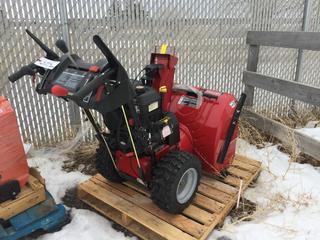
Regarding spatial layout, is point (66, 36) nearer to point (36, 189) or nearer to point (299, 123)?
point (36, 189)

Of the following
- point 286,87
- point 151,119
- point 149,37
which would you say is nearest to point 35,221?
point 151,119

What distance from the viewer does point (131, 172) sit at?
2.69 metres

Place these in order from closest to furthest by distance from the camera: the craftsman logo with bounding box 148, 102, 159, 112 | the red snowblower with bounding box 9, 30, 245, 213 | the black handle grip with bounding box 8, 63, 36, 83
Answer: the red snowblower with bounding box 9, 30, 245, 213, the black handle grip with bounding box 8, 63, 36, 83, the craftsman logo with bounding box 148, 102, 159, 112

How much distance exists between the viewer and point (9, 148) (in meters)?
2.56

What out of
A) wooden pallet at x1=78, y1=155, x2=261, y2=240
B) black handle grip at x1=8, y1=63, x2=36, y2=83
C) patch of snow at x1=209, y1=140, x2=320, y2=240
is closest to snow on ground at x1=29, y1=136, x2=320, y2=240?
patch of snow at x1=209, y1=140, x2=320, y2=240

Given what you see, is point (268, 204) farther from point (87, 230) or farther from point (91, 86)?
point (91, 86)

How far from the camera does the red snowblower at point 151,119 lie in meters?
1.99

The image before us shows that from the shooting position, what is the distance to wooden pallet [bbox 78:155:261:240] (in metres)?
2.49

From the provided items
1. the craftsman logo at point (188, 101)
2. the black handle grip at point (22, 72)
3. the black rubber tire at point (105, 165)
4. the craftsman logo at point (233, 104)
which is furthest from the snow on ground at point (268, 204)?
the black handle grip at point (22, 72)

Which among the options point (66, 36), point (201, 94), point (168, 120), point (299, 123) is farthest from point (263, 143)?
point (66, 36)

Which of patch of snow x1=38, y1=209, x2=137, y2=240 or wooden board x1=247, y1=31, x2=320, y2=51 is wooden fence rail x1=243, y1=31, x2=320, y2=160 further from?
patch of snow x1=38, y1=209, x2=137, y2=240

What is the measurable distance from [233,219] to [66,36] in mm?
2572

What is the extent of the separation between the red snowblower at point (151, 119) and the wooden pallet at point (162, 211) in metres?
0.12

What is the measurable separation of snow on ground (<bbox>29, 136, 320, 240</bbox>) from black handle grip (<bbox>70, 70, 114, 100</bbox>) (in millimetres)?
1296
